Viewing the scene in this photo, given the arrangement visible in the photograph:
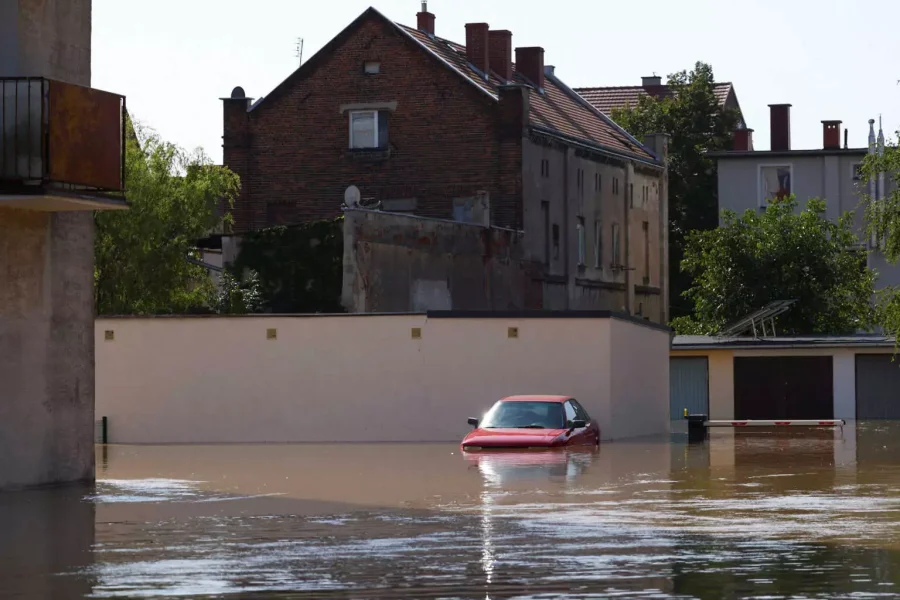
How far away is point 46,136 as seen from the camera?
72.2 feet

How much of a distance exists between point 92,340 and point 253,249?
2263 centimetres

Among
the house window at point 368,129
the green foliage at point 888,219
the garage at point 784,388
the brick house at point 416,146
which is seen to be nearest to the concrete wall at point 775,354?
the garage at point 784,388

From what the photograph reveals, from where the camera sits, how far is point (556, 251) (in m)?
57.4

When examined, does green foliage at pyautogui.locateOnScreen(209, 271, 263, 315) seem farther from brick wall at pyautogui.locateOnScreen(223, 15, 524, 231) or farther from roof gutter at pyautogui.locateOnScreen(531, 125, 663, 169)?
roof gutter at pyautogui.locateOnScreen(531, 125, 663, 169)

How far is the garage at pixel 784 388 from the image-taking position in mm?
55000

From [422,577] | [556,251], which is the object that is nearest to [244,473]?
[422,577]

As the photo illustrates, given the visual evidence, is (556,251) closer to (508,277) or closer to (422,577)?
(508,277)

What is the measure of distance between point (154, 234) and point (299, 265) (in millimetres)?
4761

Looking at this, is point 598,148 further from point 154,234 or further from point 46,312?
point 46,312

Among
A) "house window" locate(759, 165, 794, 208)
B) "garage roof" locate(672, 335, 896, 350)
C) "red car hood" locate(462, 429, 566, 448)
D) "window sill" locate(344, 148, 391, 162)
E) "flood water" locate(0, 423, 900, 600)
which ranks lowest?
"flood water" locate(0, 423, 900, 600)

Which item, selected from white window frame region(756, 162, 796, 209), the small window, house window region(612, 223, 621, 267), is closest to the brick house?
house window region(612, 223, 621, 267)

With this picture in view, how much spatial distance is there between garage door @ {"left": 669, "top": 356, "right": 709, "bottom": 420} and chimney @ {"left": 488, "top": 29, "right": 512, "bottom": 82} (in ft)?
38.4

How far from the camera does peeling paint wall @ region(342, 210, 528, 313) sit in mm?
45375

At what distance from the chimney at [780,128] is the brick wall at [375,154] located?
26733 millimetres
